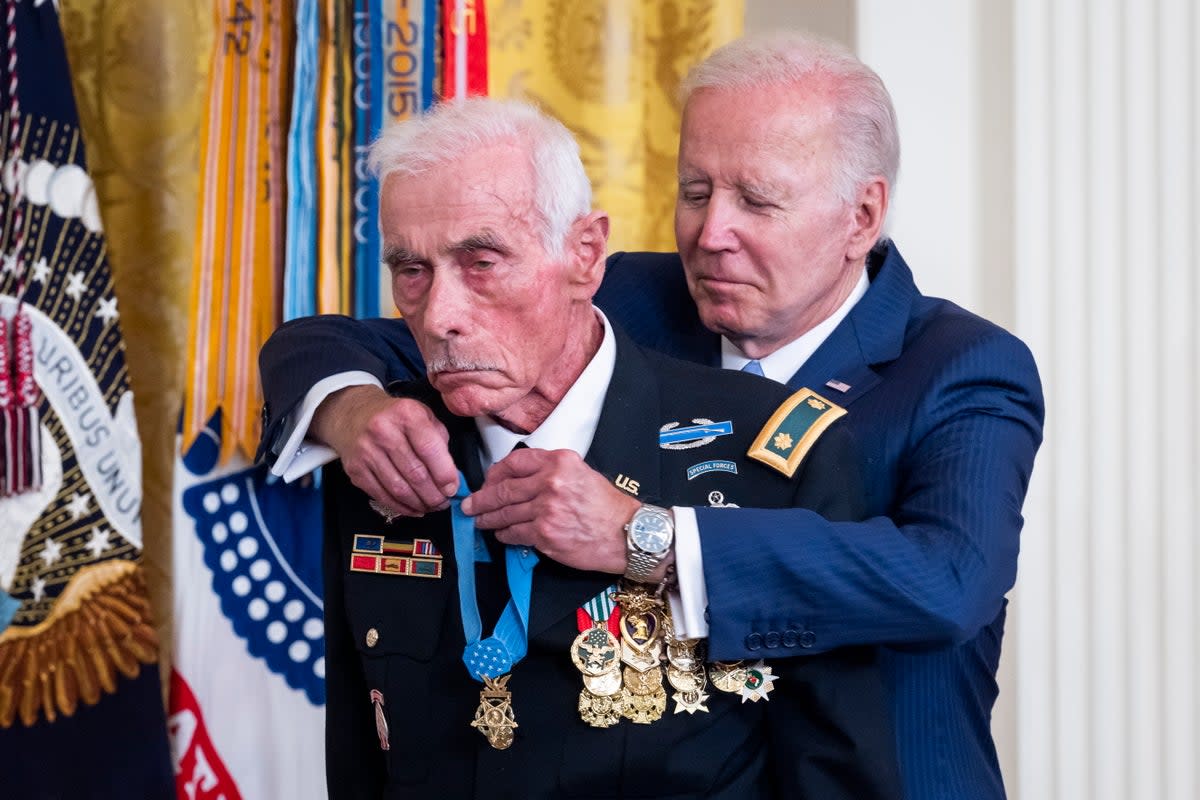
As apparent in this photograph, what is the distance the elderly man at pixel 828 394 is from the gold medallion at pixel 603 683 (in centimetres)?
13

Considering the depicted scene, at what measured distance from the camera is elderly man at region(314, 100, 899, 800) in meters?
1.75

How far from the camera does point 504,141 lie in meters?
1.77

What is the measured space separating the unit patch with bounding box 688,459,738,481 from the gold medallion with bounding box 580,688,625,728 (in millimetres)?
303

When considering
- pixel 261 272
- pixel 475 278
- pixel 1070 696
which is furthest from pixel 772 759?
pixel 261 272

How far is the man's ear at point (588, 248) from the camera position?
1853 millimetres

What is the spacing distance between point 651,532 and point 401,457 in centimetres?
33

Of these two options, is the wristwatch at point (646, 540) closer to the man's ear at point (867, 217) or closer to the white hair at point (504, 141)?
the white hair at point (504, 141)

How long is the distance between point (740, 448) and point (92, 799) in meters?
1.86

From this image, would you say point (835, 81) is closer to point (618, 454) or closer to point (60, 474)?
point (618, 454)

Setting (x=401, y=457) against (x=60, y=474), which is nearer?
(x=401, y=457)

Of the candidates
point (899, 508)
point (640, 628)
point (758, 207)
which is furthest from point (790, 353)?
point (640, 628)

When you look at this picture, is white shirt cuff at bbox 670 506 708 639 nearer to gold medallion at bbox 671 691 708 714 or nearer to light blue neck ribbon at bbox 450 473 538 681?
gold medallion at bbox 671 691 708 714

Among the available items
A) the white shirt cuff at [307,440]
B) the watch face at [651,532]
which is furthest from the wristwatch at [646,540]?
the white shirt cuff at [307,440]

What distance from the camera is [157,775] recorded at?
10.2ft
